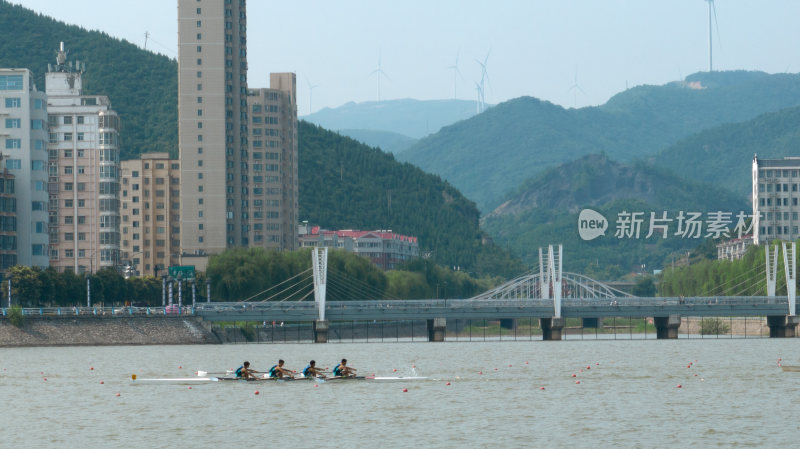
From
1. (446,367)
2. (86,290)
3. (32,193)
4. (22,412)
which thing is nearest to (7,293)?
(86,290)

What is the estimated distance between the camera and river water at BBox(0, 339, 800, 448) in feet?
189

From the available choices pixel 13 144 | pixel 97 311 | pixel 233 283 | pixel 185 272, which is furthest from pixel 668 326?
pixel 13 144

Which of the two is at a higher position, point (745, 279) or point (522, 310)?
point (745, 279)

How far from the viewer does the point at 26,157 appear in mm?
167000

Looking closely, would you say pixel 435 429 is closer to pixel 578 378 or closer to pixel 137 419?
pixel 137 419

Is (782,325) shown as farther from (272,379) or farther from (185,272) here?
(272,379)

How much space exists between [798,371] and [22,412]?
5241 centimetres

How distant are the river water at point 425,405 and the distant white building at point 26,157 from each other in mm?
54899

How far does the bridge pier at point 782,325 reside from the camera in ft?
525

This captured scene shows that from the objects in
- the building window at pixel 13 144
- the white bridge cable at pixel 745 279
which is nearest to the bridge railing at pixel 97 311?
the building window at pixel 13 144

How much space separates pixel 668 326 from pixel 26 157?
8278 cm

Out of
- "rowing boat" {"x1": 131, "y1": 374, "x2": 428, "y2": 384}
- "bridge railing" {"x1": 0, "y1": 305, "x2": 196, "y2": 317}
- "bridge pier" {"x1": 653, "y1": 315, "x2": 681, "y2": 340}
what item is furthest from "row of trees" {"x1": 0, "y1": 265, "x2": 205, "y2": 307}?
"rowing boat" {"x1": 131, "y1": 374, "x2": 428, "y2": 384}

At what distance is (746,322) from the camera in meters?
184

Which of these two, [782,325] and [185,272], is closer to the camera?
[782,325]
